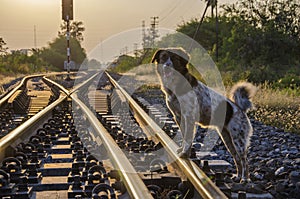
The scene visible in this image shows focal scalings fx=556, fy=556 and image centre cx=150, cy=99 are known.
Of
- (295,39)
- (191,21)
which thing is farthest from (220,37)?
(295,39)

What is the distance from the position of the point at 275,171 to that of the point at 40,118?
3111 mm

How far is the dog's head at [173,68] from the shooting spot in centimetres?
555

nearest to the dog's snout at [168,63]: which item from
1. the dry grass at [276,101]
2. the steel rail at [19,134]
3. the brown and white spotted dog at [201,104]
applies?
the brown and white spotted dog at [201,104]

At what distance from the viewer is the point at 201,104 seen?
562cm

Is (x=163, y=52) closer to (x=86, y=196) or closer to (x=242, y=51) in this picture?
(x=86, y=196)

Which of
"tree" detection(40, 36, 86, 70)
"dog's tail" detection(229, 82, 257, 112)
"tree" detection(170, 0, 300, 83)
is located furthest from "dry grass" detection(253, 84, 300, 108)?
"tree" detection(40, 36, 86, 70)

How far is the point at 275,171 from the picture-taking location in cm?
580

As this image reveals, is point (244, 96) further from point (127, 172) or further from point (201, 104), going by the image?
point (127, 172)

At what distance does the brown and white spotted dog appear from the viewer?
17.6 feet

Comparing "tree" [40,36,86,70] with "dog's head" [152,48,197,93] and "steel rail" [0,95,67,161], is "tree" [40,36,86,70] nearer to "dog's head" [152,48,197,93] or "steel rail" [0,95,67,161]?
"steel rail" [0,95,67,161]

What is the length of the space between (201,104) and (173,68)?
1.52 feet

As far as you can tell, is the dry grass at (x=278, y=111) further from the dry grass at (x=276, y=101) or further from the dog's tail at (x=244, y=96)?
the dog's tail at (x=244, y=96)

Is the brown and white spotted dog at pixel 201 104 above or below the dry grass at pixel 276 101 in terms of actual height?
above

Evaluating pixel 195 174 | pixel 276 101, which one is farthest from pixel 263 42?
pixel 195 174
